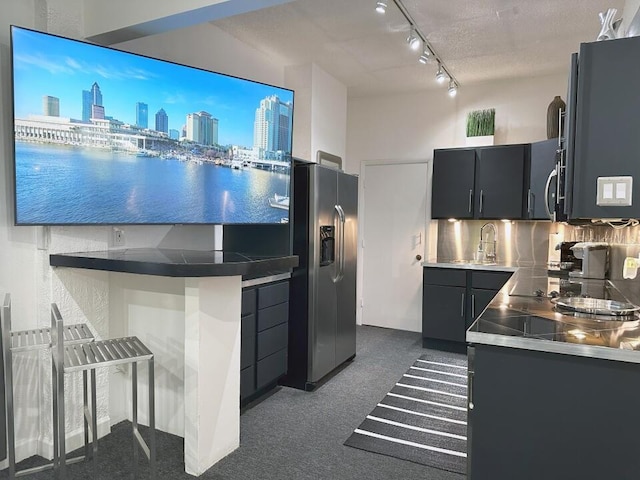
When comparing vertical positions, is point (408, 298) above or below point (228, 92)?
below

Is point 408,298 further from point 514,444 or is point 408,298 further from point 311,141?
point 514,444

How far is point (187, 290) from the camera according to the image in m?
2.31

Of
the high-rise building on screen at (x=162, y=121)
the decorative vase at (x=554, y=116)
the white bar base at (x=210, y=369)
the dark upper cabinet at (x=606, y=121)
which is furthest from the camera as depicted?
the decorative vase at (x=554, y=116)

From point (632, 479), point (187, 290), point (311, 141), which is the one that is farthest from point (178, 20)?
point (632, 479)

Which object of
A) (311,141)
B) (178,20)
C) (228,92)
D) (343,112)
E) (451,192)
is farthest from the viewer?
(343,112)

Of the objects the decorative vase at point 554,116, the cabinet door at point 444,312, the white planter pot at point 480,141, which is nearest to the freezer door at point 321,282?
the cabinet door at point 444,312

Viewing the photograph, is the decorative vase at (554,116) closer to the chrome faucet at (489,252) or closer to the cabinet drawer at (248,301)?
the chrome faucet at (489,252)

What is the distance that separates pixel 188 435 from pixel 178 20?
227 centimetres

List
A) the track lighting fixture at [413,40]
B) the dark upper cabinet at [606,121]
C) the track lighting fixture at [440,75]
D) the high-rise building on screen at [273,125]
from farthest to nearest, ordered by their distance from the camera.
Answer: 1. the track lighting fixture at [440,75]
2. the track lighting fixture at [413,40]
3. the high-rise building on screen at [273,125]
4. the dark upper cabinet at [606,121]

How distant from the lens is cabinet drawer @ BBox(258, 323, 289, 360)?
3.18 meters

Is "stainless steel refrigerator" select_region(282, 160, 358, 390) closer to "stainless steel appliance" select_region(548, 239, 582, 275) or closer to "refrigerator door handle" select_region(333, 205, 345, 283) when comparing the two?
"refrigerator door handle" select_region(333, 205, 345, 283)

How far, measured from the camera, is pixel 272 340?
3.32 m

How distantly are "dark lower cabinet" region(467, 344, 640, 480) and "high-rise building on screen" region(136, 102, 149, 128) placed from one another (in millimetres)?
2104

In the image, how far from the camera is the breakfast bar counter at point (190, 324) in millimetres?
2213
